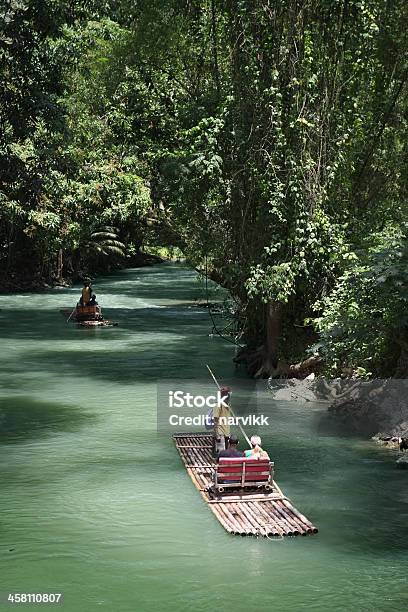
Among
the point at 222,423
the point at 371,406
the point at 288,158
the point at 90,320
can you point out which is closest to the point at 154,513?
the point at 222,423

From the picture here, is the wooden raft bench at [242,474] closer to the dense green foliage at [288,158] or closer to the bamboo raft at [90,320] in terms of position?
the dense green foliage at [288,158]

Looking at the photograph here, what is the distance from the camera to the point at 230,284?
2741cm

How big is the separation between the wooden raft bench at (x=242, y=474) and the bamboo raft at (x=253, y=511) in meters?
0.14

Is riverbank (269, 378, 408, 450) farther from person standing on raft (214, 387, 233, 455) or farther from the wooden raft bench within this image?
the wooden raft bench

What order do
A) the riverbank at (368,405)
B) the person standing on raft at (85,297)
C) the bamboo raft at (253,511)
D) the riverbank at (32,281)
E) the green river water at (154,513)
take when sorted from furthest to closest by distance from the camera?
the riverbank at (32,281) < the person standing on raft at (85,297) < the riverbank at (368,405) < the bamboo raft at (253,511) < the green river water at (154,513)

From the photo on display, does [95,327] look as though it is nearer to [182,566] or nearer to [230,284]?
[230,284]

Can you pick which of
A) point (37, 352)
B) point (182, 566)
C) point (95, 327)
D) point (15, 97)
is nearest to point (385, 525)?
point (182, 566)

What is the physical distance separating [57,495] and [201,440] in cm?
381

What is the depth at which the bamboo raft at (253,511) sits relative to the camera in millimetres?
13742

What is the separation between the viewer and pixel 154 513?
1523 centimetres

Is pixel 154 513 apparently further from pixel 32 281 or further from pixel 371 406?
pixel 32 281

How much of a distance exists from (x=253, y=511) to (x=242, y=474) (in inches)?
24.6

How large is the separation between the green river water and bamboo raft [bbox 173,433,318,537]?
16 cm

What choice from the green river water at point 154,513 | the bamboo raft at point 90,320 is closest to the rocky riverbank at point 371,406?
the green river water at point 154,513
